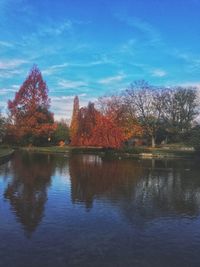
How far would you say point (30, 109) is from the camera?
66375mm

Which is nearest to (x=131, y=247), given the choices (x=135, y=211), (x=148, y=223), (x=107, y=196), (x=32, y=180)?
(x=148, y=223)

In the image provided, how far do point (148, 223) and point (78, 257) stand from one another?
13.7 feet

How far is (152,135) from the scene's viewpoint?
7631 centimetres

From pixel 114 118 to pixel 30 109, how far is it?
14.8 metres

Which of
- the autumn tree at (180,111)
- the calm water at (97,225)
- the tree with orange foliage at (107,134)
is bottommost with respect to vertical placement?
the calm water at (97,225)

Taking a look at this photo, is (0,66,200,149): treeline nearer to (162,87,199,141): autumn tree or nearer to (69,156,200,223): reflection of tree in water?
(162,87,199,141): autumn tree

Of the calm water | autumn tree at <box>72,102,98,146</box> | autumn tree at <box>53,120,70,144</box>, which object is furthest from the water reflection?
autumn tree at <box>53,120,70,144</box>

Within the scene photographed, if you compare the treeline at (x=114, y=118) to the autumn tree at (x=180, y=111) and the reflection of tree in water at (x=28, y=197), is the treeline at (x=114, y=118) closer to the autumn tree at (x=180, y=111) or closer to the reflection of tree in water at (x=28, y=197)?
the autumn tree at (x=180, y=111)

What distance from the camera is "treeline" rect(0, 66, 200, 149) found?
200ft

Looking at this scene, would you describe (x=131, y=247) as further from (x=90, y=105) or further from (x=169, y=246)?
(x=90, y=105)

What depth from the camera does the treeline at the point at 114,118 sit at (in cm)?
6097

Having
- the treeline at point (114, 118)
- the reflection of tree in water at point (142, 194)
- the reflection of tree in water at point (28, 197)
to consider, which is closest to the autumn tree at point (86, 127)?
the treeline at point (114, 118)

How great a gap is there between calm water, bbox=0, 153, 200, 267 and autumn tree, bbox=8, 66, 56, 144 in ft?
149

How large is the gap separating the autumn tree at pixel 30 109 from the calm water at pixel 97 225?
149ft
